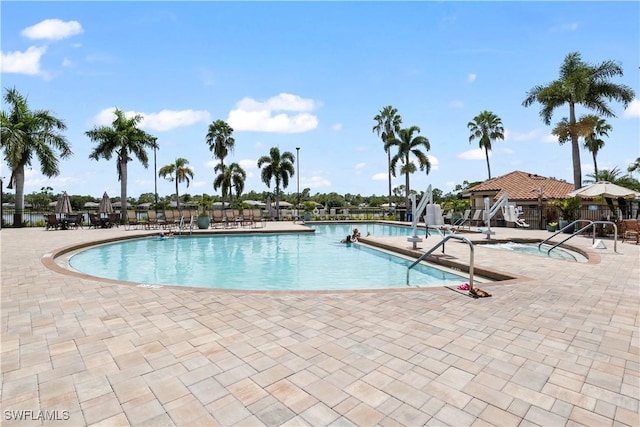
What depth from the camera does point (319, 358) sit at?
9.27 ft

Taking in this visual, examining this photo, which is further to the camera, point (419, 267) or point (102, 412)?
point (419, 267)

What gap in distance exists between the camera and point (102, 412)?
2.08 metres

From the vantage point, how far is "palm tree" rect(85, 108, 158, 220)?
22.1m

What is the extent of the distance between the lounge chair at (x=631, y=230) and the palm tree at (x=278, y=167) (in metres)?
24.6

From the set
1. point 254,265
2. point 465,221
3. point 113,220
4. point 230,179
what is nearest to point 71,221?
point 113,220

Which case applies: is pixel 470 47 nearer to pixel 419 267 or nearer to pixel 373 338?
pixel 419 267

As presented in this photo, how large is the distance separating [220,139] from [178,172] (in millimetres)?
13409

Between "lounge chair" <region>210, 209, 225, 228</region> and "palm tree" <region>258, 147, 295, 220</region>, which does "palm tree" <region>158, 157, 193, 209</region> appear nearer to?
"palm tree" <region>258, 147, 295, 220</region>

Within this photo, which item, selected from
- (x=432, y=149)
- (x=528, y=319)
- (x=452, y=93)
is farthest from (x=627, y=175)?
(x=528, y=319)

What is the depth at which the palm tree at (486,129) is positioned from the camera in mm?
33500

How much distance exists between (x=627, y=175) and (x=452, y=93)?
4207 cm

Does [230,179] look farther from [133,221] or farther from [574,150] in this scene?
[574,150]

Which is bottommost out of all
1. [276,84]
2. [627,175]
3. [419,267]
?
[419,267]

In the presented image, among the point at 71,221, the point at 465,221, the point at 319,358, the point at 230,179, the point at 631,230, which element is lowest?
the point at 319,358
